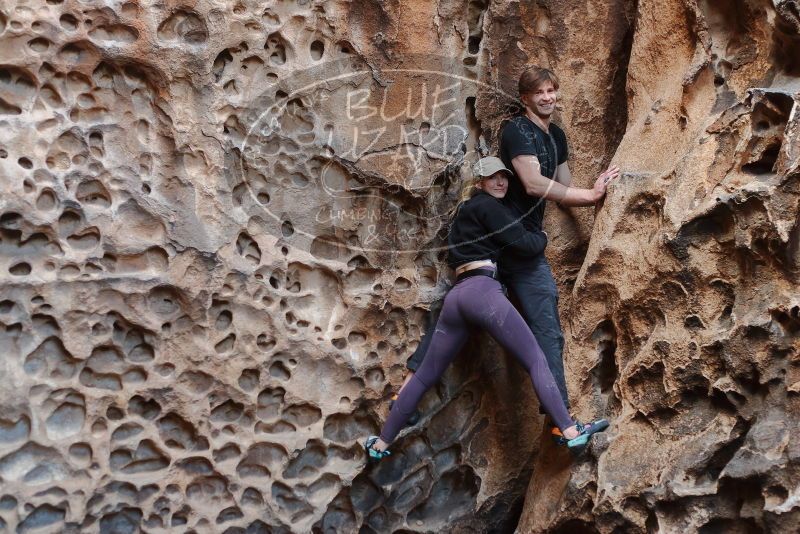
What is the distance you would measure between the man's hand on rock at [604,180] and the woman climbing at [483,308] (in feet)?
0.80

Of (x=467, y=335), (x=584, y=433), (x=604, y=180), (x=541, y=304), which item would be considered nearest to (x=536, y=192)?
(x=604, y=180)

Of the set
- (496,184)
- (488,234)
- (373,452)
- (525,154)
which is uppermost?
(525,154)

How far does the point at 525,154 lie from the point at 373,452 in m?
1.12

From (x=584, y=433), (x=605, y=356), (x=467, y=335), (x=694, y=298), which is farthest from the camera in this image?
(x=605, y=356)

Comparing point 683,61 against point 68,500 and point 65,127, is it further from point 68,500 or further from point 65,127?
point 68,500

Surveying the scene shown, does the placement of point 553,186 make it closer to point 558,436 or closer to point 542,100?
point 542,100

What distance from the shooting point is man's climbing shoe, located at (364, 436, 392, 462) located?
330 cm

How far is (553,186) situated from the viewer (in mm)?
3312

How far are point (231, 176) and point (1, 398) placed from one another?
993 mm

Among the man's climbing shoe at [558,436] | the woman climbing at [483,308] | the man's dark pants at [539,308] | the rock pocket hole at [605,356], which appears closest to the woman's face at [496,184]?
the woman climbing at [483,308]

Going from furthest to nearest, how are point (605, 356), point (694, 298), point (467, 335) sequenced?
point (605, 356) → point (467, 335) → point (694, 298)

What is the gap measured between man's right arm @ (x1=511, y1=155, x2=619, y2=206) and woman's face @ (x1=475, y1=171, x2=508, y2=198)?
6cm

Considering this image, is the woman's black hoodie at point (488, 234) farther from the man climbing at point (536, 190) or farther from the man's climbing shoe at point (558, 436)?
the man's climbing shoe at point (558, 436)

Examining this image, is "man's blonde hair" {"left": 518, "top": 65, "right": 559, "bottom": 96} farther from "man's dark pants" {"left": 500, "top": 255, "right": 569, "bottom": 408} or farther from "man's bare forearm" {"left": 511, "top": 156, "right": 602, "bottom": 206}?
"man's dark pants" {"left": 500, "top": 255, "right": 569, "bottom": 408}
